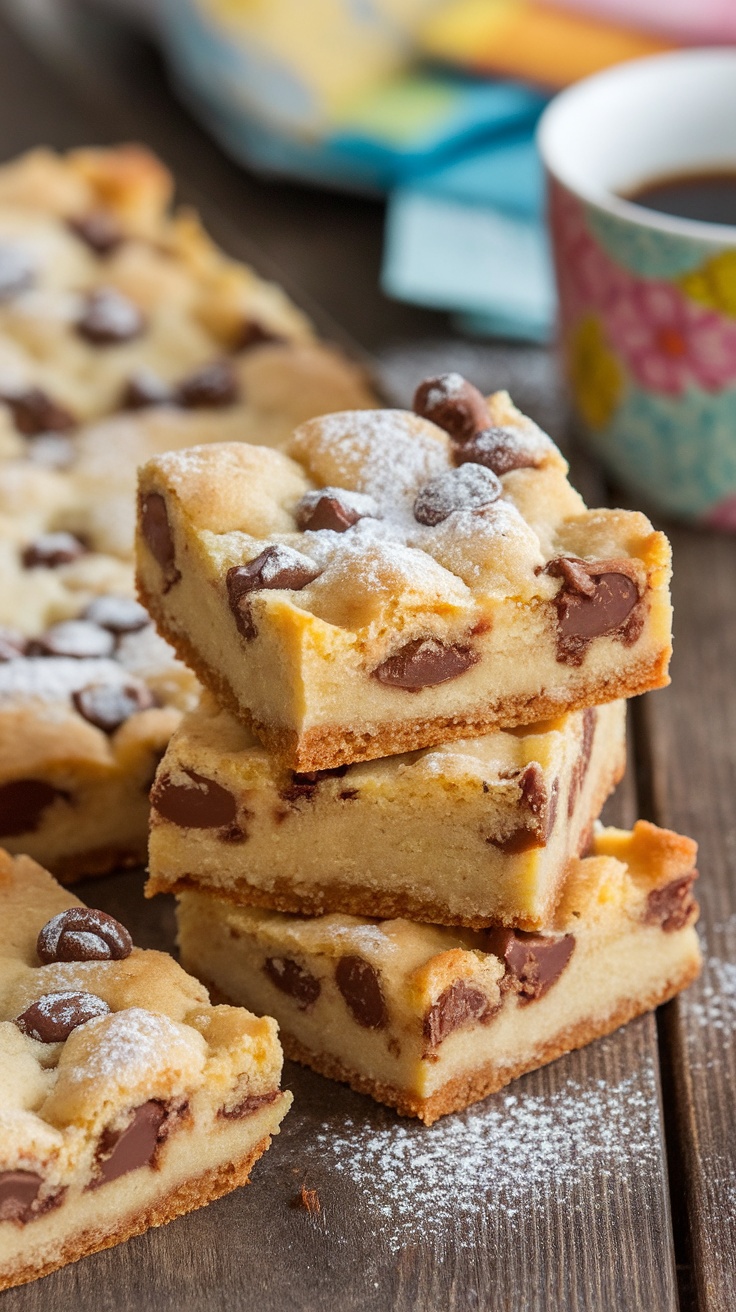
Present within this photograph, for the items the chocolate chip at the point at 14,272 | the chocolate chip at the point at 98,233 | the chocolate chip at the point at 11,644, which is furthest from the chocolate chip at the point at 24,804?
the chocolate chip at the point at 98,233

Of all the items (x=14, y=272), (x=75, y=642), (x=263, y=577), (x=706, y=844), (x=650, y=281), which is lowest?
(x=706, y=844)

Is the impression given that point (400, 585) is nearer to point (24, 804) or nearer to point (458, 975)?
point (458, 975)

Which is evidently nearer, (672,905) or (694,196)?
(672,905)

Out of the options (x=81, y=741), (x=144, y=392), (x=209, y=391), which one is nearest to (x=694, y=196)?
(x=209, y=391)

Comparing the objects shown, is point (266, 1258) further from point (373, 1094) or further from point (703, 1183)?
point (703, 1183)

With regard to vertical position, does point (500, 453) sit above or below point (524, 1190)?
above

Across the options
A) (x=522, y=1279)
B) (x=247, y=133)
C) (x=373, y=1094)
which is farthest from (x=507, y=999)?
(x=247, y=133)
